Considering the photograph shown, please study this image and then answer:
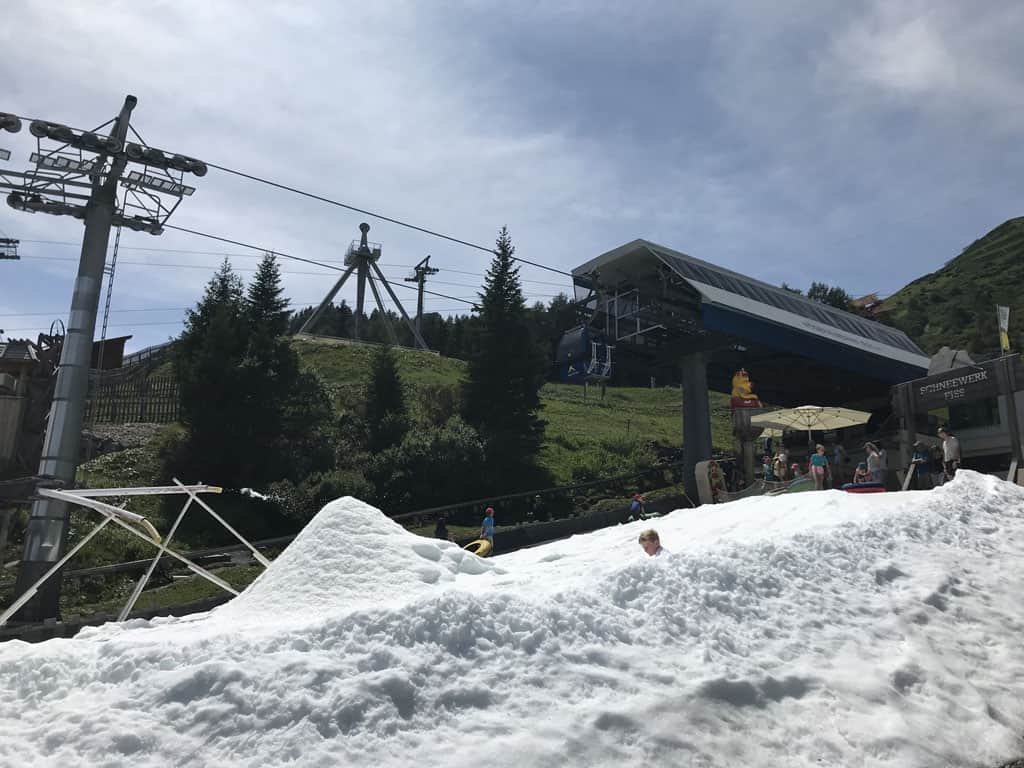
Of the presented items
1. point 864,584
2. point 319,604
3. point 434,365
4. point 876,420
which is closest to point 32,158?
point 319,604

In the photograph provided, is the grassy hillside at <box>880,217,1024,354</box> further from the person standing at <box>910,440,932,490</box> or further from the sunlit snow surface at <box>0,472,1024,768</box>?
the sunlit snow surface at <box>0,472,1024,768</box>

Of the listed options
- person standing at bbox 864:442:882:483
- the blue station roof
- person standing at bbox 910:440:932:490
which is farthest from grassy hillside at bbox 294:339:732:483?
person standing at bbox 910:440:932:490

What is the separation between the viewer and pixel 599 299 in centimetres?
3061

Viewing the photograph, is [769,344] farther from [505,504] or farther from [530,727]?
[530,727]

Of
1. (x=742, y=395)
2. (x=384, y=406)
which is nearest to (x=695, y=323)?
(x=742, y=395)

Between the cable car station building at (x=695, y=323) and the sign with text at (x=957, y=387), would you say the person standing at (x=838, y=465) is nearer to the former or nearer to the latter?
the sign with text at (x=957, y=387)

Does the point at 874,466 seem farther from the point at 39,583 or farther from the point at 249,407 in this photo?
the point at 249,407

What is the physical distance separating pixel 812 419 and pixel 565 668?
17634 millimetres

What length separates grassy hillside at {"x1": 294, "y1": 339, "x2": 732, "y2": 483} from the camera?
36938 millimetres

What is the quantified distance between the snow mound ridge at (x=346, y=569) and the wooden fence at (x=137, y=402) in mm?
30525

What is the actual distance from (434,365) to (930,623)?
51540mm

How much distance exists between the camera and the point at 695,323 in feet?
96.0

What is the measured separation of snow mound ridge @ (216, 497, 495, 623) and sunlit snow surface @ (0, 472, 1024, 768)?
0.11ft

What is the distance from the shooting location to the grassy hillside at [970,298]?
70644 mm
